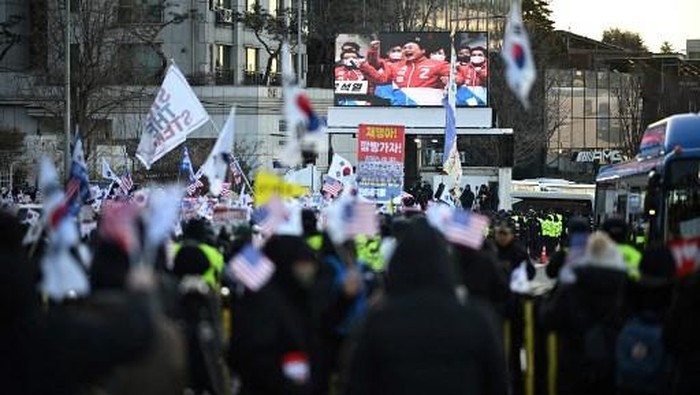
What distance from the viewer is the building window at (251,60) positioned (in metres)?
68.2

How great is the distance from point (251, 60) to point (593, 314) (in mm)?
60075

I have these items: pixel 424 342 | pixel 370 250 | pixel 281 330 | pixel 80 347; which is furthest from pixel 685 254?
pixel 80 347

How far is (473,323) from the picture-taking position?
6207 millimetres

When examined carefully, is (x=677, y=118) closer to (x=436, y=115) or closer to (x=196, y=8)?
(x=436, y=115)

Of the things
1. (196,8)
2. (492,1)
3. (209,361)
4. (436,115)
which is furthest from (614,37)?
(209,361)

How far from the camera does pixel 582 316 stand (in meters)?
9.61

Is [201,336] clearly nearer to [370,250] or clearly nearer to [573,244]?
[573,244]

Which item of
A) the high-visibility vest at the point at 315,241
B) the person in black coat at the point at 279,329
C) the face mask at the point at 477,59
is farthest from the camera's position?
the face mask at the point at 477,59

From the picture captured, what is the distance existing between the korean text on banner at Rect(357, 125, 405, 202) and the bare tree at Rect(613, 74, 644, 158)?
52107mm

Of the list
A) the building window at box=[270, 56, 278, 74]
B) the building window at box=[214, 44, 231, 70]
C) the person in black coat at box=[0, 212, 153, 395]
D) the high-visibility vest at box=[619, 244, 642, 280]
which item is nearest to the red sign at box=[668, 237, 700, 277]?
the high-visibility vest at box=[619, 244, 642, 280]

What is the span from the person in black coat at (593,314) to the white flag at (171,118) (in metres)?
11.6

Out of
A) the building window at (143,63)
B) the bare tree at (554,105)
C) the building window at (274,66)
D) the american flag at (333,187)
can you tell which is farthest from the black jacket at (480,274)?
the bare tree at (554,105)

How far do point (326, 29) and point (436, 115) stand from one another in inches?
973

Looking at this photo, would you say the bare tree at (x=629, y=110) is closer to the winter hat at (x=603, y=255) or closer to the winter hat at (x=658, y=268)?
the winter hat at (x=603, y=255)
